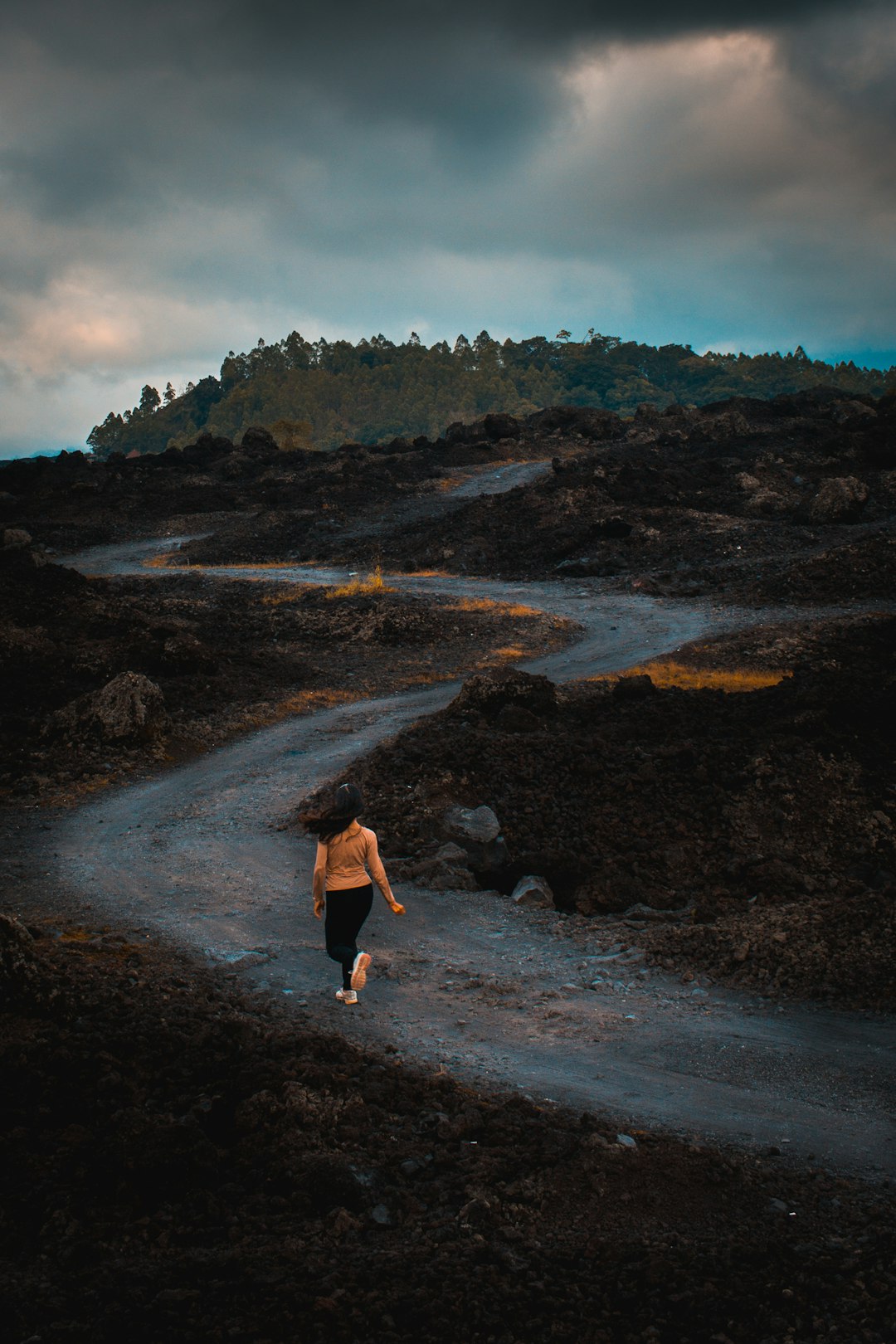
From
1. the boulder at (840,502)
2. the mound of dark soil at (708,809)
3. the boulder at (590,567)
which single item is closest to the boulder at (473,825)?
the mound of dark soil at (708,809)

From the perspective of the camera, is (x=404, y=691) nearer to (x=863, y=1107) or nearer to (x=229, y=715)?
(x=229, y=715)

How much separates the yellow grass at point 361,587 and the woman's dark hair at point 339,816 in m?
20.8

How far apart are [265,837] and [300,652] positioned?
459 inches

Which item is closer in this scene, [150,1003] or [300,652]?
[150,1003]

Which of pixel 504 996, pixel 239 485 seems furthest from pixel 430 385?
pixel 504 996

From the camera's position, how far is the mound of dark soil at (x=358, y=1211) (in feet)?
12.1

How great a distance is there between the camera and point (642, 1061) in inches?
262

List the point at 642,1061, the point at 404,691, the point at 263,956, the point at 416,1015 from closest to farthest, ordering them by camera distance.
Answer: the point at 642,1061, the point at 416,1015, the point at 263,956, the point at 404,691

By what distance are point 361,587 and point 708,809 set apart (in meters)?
19.2

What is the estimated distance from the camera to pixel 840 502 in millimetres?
32938

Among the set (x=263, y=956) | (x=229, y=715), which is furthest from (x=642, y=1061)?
(x=229, y=715)

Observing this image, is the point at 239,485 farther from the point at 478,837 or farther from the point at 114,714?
the point at 478,837

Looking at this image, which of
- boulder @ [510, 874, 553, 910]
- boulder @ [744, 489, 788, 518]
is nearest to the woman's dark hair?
boulder @ [510, 874, 553, 910]

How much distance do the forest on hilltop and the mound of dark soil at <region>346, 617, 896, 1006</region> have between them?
101 m
